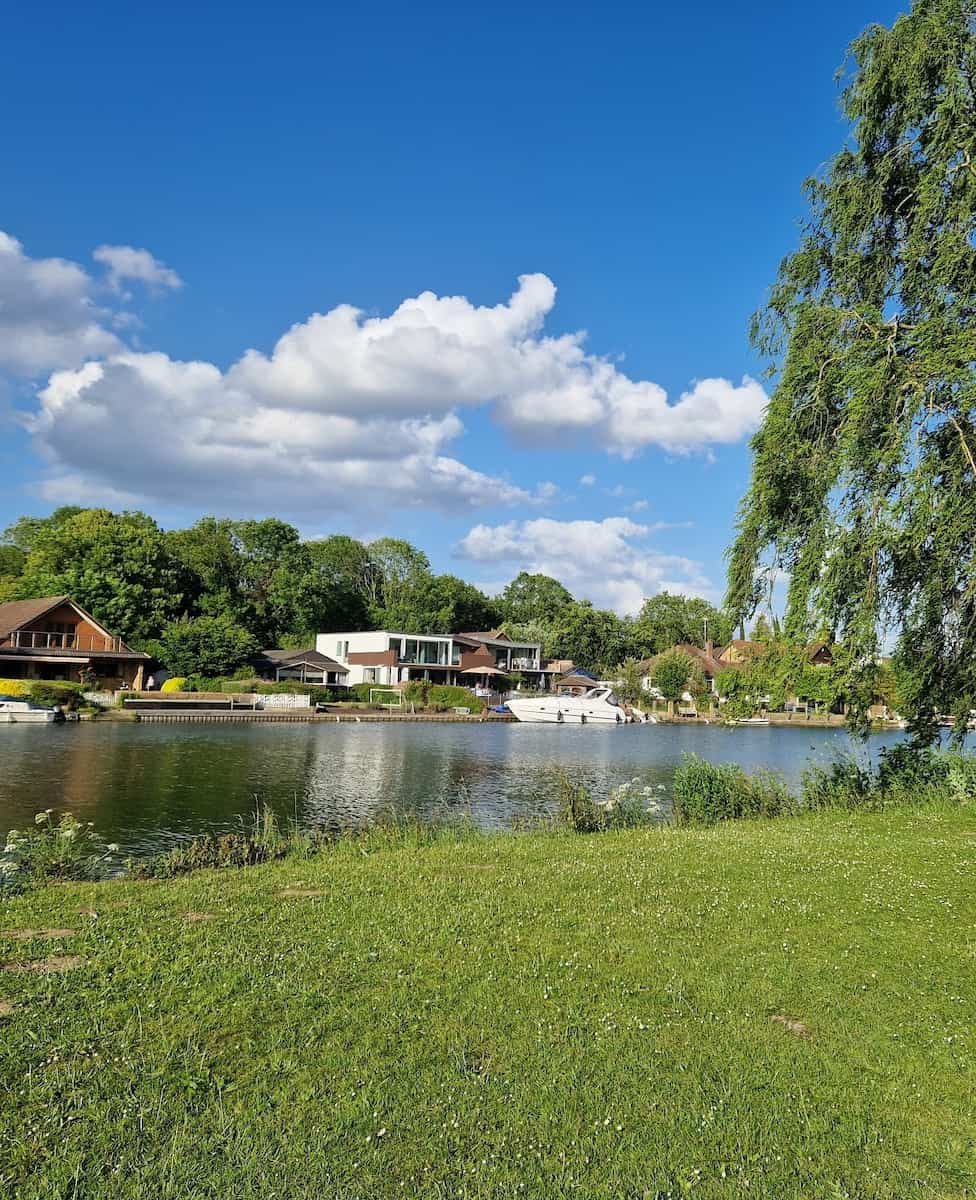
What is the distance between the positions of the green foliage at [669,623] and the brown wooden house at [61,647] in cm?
7192

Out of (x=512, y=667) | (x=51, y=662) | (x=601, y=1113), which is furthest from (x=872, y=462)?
(x=512, y=667)

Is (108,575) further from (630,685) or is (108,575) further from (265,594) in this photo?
(630,685)

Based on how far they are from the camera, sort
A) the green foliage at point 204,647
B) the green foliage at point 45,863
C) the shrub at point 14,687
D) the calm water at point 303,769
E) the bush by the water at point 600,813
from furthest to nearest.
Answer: the green foliage at point 204,647 → the shrub at point 14,687 → the calm water at point 303,769 → the bush by the water at point 600,813 → the green foliage at point 45,863

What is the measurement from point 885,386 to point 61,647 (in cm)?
6044

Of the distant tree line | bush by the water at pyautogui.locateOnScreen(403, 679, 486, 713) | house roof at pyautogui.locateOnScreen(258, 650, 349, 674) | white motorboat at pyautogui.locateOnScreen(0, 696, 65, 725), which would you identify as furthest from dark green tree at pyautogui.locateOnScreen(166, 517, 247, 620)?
white motorboat at pyautogui.locateOnScreen(0, 696, 65, 725)

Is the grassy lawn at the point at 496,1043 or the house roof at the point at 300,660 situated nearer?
the grassy lawn at the point at 496,1043

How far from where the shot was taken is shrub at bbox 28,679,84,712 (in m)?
51.7

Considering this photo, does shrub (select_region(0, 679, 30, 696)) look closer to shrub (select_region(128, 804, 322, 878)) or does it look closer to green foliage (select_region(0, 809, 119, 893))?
green foliage (select_region(0, 809, 119, 893))

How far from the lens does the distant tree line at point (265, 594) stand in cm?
6719

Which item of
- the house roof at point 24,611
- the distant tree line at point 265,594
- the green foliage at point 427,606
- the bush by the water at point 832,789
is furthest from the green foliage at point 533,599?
the bush by the water at point 832,789

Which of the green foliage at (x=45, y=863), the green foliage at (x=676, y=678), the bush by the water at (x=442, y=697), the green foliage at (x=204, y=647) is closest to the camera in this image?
the green foliage at (x=45, y=863)

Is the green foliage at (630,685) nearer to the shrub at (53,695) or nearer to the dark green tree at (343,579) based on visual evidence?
the dark green tree at (343,579)

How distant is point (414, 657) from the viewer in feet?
277

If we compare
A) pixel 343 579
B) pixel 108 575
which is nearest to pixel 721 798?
pixel 108 575
